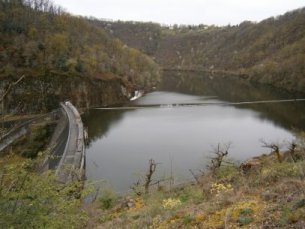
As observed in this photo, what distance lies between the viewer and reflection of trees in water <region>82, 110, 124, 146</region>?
62.4 meters

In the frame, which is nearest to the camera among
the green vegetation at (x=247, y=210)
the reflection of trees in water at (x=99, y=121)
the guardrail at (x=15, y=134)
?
the green vegetation at (x=247, y=210)

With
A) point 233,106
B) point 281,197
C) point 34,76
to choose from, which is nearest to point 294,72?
point 233,106

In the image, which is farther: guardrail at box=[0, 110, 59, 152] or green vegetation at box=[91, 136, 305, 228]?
guardrail at box=[0, 110, 59, 152]

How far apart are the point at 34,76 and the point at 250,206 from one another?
7316 cm

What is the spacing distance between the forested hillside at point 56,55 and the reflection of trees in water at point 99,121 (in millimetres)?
7928

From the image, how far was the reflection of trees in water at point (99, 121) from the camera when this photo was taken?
6237 centimetres

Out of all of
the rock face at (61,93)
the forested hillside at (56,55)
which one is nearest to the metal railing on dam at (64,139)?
the rock face at (61,93)

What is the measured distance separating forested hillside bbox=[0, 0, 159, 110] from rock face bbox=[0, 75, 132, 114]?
223mm

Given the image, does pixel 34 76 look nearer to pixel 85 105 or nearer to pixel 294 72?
pixel 85 105

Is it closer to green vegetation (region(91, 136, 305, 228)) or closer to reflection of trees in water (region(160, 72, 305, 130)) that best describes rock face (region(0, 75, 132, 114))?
reflection of trees in water (region(160, 72, 305, 130))

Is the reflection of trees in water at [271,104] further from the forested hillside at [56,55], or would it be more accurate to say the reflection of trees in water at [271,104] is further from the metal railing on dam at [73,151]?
the metal railing on dam at [73,151]

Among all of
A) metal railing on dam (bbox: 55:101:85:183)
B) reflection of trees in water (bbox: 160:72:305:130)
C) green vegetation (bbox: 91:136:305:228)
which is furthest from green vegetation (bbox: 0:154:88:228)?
reflection of trees in water (bbox: 160:72:305:130)

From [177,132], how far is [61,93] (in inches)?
1291

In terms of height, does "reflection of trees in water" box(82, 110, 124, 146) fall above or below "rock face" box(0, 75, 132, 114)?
below
